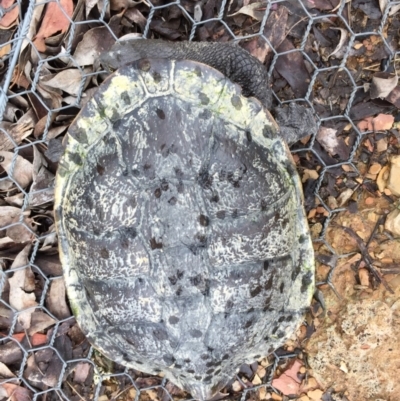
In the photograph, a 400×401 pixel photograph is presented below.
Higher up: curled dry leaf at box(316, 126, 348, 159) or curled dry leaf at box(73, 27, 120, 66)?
curled dry leaf at box(73, 27, 120, 66)

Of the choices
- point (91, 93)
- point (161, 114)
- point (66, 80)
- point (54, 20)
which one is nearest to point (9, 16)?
point (54, 20)

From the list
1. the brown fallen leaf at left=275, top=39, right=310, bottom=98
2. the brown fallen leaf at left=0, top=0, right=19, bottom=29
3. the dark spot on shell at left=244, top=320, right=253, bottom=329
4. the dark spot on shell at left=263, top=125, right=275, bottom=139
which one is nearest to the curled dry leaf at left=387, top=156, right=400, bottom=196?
the brown fallen leaf at left=275, top=39, right=310, bottom=98

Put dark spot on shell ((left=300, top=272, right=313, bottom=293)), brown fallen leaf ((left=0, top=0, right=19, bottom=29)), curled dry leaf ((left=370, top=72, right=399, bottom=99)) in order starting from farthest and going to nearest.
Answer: brown fallen leaf ((left=0, top=0, right=19, bottom=29)) < curled dry leaf ((left=370, top=72, right=399, bottom=99)) < dark spot on shell ((left=300, top=272, right=313, bottom=293))

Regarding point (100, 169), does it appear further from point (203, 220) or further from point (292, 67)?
point (292, 67)

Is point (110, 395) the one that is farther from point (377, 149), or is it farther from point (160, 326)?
point (377, 149)

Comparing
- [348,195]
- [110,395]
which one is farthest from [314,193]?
[110,395]

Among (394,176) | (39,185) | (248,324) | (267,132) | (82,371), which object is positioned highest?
(267,132)

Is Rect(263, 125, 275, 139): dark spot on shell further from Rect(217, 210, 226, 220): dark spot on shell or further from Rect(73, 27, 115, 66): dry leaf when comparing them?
Rect(73, 27, 115, 66): dry leaf
